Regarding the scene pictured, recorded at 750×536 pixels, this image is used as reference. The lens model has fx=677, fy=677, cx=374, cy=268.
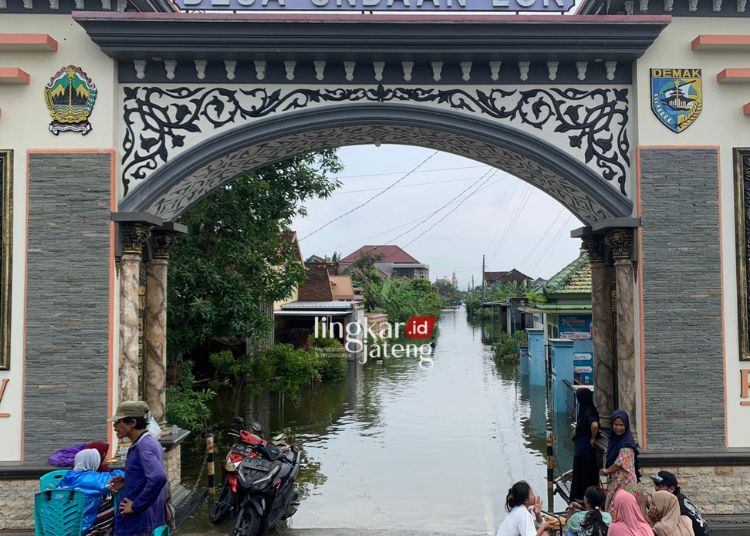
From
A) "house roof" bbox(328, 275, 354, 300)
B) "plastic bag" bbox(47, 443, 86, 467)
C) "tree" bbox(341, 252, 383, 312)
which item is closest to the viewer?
"plastic bag" bbox(47, 443, 86, 467)

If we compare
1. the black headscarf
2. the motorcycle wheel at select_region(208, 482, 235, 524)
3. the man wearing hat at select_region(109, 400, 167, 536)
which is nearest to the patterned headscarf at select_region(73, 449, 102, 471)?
the man wearing hat at select_region(109, 400, 167, 536)

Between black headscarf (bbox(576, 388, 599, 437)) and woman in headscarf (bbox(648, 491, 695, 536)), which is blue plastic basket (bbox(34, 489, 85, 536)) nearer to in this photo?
woman in headscarf (bbox(648, 491, 695, 536))

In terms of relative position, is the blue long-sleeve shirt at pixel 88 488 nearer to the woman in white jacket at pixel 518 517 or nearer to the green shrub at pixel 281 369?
the woman in white jacket at pixel 518 517

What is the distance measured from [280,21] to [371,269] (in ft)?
147

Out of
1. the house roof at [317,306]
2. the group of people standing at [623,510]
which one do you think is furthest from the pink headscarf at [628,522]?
the house roof at [317,306]

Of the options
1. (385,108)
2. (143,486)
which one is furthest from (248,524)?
(385,108)

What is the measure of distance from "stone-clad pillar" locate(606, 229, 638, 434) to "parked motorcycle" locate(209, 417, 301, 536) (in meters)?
3.69

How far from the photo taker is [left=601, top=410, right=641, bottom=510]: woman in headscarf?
643 cm

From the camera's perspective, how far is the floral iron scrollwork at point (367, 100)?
734 cm

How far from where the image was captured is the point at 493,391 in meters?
19.5

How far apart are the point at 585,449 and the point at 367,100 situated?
4570 mm

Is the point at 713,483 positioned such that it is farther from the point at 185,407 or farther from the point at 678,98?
the point at 185,407

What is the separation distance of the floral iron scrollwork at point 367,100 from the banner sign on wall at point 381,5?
832mm

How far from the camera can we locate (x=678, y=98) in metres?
7.28
